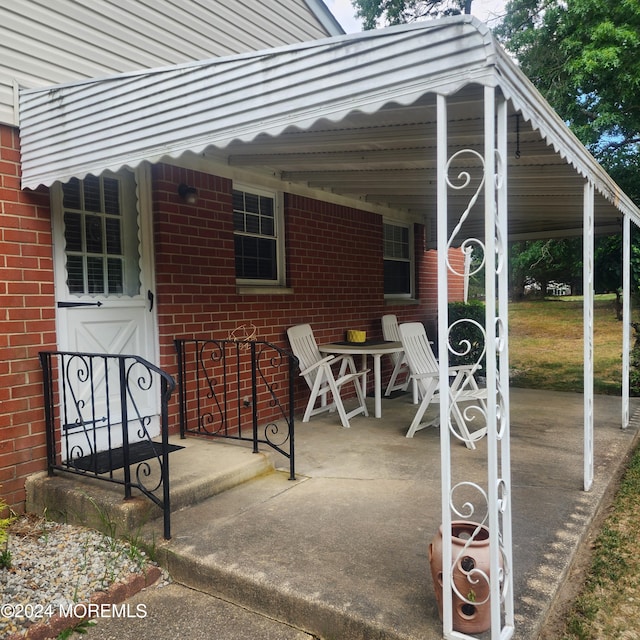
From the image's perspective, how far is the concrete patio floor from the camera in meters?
2.25

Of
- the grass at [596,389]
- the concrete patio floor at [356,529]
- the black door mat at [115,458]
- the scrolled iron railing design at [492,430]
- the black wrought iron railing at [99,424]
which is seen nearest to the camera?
the scrolled iron railing design at [492,430]

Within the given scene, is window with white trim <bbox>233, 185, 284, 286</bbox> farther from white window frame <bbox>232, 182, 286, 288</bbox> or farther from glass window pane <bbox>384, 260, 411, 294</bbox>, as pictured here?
glass window pane <bbox>384, 260, 411, 294</bbox>

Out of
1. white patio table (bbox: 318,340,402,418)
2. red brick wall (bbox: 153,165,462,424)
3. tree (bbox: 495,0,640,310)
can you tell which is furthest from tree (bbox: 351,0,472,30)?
white patio table (bbox: 318,340,402,418)

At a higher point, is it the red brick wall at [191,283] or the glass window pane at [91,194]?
the glass window pane at [91,194]

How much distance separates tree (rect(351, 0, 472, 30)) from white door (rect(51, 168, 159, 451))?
14.8 meters

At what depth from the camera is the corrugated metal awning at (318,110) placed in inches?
78.3

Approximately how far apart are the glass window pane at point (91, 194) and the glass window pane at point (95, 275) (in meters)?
0.39

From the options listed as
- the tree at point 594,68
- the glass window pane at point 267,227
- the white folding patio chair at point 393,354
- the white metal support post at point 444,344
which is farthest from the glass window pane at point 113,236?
the tree at point 594,68

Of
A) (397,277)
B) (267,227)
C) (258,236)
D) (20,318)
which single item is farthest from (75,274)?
(397,277)

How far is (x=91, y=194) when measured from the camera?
12.9ft

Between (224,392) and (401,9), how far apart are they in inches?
617

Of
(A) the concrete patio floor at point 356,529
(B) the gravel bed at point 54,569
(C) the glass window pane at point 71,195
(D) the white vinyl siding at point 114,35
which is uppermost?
(D) the white vinyl siding at point 114,35

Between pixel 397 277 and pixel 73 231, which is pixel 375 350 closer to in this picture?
pixel 397 277

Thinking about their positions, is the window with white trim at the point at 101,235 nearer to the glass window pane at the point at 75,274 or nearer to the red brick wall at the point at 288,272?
the glass window pane at the point at 75,274
